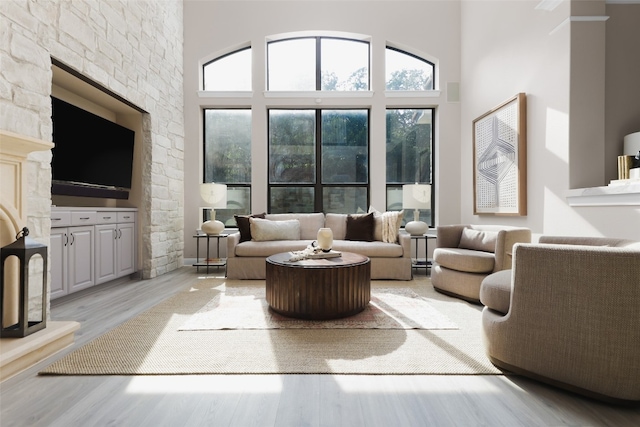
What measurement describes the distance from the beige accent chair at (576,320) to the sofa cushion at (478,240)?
1.80m

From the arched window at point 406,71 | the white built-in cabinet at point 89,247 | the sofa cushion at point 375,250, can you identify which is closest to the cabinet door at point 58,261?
the white built-in cabinet at point 89,247

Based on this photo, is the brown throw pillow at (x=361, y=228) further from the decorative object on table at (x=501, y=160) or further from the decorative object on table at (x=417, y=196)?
the decorative object on table at (x=501, y=160)

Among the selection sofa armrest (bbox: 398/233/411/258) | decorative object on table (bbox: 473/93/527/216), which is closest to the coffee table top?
sofa armrest (bbox: 398/233/411/258)

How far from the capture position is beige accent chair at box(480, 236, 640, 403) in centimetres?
141

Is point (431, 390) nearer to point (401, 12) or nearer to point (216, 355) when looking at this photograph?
point (216, 355)

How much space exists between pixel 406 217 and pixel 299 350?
3.73 metres

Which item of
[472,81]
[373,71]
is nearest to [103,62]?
[373,71]

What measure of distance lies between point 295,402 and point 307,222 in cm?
337

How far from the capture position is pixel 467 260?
10.4 ft

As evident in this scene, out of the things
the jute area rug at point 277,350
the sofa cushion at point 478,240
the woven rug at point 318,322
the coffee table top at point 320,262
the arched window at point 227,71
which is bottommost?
the jute area rug at point 277,350

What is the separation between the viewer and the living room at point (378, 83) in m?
2.51

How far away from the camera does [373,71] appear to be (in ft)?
17.1

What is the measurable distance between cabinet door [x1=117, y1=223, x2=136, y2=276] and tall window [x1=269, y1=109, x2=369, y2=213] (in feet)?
7.08

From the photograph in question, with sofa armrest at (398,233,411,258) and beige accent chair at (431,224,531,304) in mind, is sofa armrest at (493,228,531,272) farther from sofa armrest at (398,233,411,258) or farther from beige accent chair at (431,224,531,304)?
sofa armrest at (398,233,411,258)
